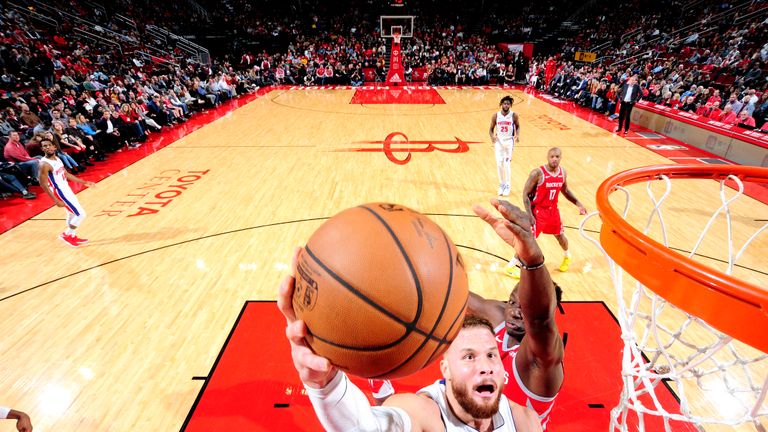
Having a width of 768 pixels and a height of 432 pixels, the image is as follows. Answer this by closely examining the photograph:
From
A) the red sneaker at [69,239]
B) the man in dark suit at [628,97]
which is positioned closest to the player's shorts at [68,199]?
the red sneaker at [69,239]

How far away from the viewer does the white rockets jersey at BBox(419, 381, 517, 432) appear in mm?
1665

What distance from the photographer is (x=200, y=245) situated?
5.36m

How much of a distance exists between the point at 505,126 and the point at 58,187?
6.06 meters

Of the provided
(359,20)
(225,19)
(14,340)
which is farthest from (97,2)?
(14,340)

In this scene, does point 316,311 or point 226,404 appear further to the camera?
point 226,404

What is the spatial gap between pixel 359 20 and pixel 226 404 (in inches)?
1111

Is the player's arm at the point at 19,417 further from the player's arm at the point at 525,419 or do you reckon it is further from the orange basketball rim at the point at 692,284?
the orange basketball rim at the point at 692,284

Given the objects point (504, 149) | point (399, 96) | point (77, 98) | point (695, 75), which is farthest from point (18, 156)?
point (695, 75)

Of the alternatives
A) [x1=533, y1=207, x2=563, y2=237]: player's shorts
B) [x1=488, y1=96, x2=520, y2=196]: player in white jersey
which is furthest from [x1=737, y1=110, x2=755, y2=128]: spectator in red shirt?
[x1=533, y1=207, x2=563, y2=237]: player's shorts

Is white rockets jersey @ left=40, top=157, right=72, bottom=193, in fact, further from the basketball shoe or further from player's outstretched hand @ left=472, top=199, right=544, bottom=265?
player's outstretched hand @ left=472, top=199, right=544, bottom=265

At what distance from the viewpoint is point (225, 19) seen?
26.5 metres

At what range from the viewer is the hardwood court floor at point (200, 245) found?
338 centimetres

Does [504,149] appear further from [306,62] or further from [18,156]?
[306,62]

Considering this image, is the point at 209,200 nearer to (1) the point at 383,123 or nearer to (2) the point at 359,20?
(1) the point at 383,123
